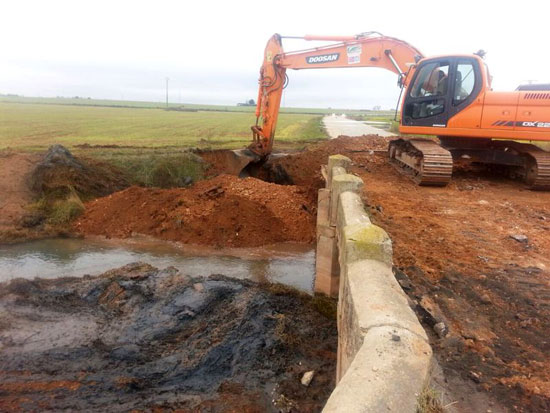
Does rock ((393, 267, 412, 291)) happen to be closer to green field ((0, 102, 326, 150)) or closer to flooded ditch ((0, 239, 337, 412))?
flooded ditch ((0, 239, 337, 412))

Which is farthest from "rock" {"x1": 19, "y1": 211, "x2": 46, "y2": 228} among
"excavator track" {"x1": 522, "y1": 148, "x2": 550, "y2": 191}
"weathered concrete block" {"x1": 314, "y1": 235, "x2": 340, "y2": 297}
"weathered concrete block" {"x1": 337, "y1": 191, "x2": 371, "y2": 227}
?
"excavator track" {"x1": 522, "y1": 148, "x2": 550, "y2": 191}

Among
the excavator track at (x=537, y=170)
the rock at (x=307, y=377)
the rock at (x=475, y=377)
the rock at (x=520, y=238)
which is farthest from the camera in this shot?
the excavator track at (x=537, y=170)

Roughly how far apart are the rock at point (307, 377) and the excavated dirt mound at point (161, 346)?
43 mm

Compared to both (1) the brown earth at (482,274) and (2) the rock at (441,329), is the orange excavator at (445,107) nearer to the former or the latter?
(1) the brown earth at (482,274)

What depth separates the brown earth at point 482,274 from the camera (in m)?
3.03

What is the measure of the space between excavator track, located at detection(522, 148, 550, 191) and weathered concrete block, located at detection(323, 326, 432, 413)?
26.1ft

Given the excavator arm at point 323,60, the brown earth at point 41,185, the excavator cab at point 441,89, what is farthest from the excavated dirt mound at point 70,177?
the excavator cab at point 441,89

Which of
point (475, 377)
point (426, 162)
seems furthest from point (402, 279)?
point (426, 162)

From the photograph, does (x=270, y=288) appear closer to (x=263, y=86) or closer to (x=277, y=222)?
(x=277, y=222)

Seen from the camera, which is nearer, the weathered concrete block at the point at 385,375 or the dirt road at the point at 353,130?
the weathered concrete block at the point at 385,375

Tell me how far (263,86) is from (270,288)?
297 inches

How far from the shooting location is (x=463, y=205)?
7.27m

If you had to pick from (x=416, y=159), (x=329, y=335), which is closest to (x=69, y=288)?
(x=329, y=335)

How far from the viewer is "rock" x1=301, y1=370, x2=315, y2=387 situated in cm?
387
